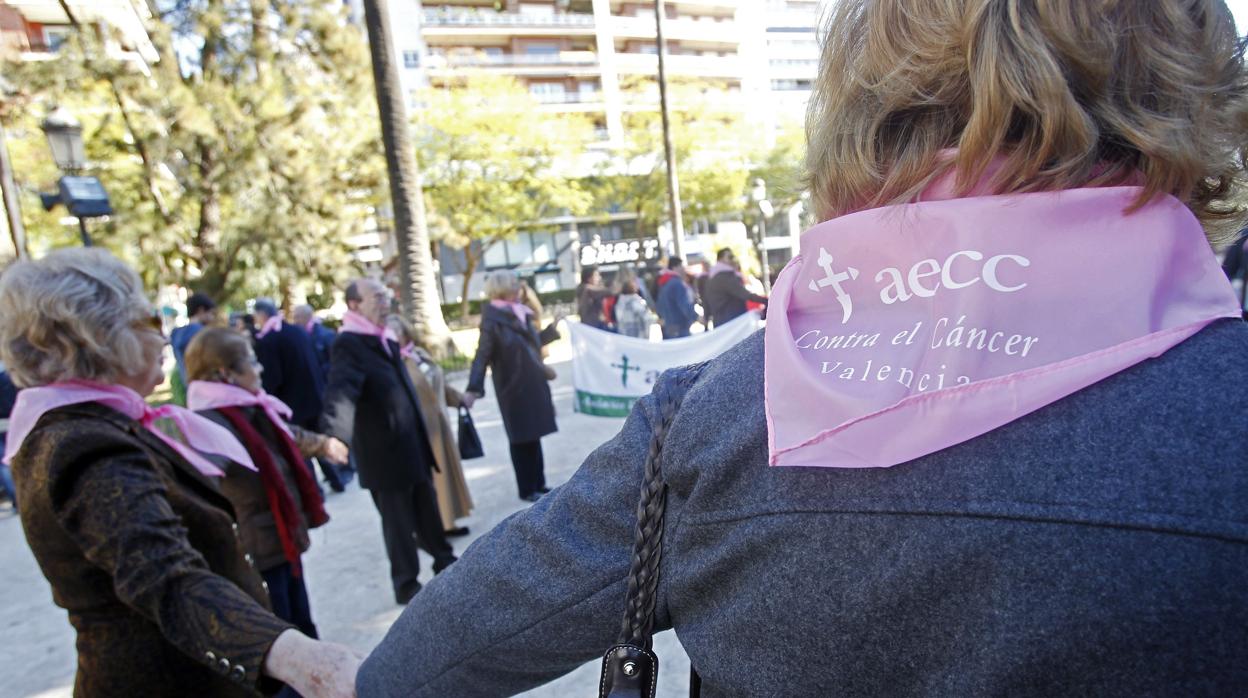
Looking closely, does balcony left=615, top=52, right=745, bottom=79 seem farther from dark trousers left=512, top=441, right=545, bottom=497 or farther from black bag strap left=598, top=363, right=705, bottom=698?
black bag strap left=598, top=363, right=705, bottom=698

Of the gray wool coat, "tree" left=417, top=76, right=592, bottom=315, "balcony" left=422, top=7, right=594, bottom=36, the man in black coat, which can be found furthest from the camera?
"balcony" left=422, top=7, right=594, bottom=36

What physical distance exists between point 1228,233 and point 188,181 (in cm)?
1854

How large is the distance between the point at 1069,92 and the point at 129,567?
1.86 meters

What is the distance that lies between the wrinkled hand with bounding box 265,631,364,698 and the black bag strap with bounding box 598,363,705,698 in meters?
0.60

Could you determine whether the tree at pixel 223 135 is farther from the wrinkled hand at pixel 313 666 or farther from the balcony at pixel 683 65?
the balcony at pixel 683 65

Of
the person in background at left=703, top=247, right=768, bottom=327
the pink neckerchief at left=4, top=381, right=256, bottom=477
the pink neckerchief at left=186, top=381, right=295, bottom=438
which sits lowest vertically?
the person in background at left=703, top=247, right=768, bottom=327

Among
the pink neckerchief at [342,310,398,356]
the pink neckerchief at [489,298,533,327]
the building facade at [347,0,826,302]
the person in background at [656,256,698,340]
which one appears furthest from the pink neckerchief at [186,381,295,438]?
the building facade at [347,0,826,302]

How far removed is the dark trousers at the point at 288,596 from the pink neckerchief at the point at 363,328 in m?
1.44

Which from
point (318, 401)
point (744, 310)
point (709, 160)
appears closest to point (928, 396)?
point (318, 401)

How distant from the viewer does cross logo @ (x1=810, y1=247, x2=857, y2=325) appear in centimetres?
76

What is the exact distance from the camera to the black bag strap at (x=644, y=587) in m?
0.83

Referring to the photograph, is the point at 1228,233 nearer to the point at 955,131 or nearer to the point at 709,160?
the point at 955,131

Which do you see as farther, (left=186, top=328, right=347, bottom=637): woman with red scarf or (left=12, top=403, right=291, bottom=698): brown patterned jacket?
(left=186, top=328, right=347, bottom=637): woman with red scarf

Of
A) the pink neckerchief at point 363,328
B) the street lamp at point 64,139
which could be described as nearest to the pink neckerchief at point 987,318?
the pink neckerchief at point 363,328
